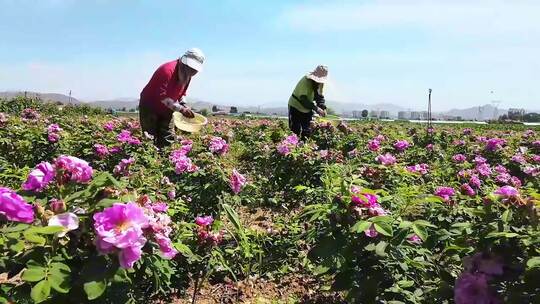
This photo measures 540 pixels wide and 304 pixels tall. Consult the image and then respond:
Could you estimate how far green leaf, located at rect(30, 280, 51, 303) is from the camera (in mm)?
1361

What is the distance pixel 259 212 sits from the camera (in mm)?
5113

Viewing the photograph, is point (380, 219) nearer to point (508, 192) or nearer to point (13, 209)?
point (508, 192)

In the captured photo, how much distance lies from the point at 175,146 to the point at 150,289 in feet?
8.00

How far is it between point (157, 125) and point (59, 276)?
440 cm

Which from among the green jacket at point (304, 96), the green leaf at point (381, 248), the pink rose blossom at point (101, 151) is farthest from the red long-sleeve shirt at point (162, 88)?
the green leaf at point (381, 248)

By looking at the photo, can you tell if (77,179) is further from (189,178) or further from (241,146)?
(241,146)

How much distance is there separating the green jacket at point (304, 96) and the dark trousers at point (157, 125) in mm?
2460

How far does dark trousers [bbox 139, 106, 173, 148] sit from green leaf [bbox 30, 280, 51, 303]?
14.1 feet

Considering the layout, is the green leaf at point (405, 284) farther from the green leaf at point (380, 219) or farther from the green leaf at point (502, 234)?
the green leaf at point (502, 234)

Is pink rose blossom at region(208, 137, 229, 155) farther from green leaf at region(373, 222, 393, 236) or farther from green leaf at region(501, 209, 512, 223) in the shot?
green leaf at region(501, 209, 512, 223)

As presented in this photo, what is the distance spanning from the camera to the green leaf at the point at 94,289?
54.6 inches

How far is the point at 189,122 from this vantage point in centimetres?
621

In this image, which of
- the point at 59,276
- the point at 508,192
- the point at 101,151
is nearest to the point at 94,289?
the point at 59,276

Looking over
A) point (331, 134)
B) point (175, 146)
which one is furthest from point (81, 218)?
point (331, 134)
